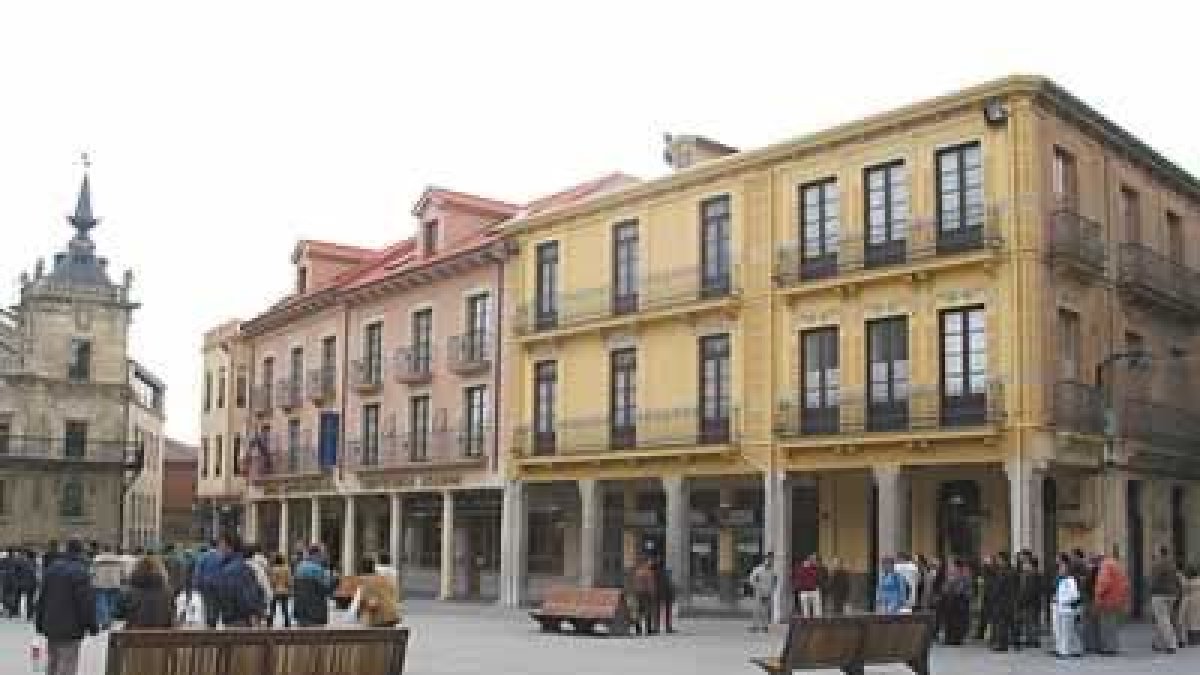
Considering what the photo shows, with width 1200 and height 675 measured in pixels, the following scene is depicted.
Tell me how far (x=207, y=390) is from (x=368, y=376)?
14999 millimetres

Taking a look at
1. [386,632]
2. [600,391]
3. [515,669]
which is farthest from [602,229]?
[386,632]

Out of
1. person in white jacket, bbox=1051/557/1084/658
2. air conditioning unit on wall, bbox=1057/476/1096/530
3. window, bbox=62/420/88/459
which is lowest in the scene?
person in white jacket, bbox=1051/557/1084/658

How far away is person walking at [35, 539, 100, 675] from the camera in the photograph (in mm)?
13328

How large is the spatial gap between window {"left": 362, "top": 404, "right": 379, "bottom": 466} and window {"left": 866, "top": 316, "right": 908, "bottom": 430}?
17.9 m

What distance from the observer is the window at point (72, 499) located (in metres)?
65.1

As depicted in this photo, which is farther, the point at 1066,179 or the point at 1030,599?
the point at 1066,179

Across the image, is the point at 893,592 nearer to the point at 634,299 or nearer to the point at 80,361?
the point at 634,299

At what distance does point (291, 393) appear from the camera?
4700 centimetres

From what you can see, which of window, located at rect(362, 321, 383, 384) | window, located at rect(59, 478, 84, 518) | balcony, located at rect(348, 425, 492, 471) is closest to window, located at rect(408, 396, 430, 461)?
balcony, located at rect(348, 425, 492, 471)

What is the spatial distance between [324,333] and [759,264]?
19.2m

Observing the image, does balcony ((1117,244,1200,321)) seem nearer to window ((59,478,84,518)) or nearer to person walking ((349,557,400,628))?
person walking ((349,557,400,628))

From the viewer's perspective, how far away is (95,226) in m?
73.1

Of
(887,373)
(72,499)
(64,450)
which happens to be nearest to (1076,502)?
(887,373)

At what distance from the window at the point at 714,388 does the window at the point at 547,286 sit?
17.3 feet
